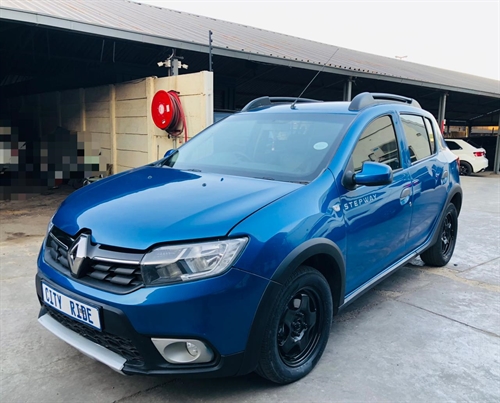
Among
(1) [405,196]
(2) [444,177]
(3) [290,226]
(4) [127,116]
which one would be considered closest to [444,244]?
(2) [444,177]

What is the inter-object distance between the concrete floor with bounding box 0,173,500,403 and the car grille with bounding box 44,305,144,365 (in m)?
0.37

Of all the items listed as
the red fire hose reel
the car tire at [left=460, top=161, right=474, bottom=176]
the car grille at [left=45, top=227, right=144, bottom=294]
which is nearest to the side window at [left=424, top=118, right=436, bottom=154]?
the car grille at [left=45, top=227, right=144, bottom=294]

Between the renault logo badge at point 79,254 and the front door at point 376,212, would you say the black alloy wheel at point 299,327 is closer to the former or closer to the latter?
the front door at point 376,212

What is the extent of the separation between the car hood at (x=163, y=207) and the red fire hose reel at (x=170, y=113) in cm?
444

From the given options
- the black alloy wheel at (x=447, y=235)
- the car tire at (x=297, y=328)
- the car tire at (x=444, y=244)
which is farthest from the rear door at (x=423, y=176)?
the car tire at (x=297, y=328)

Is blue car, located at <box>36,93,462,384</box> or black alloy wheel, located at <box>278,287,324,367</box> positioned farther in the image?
black alloy wheel, located at <box>278,287,324,367</box>

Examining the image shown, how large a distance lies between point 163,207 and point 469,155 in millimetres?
17155

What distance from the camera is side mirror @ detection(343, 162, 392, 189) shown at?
8.96 ft

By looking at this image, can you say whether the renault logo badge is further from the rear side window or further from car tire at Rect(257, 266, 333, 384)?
the rear side window

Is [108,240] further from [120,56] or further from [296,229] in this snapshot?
[120,56]

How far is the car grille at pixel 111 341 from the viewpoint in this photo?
83.2 inches

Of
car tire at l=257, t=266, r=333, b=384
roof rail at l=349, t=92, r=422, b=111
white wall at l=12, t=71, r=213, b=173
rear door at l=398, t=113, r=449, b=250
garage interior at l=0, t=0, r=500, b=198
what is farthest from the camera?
garage interior at l=0, t=0, r=500, b=198

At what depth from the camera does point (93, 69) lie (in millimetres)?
10562

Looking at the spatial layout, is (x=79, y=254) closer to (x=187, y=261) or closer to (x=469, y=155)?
(x=187, y=261)
